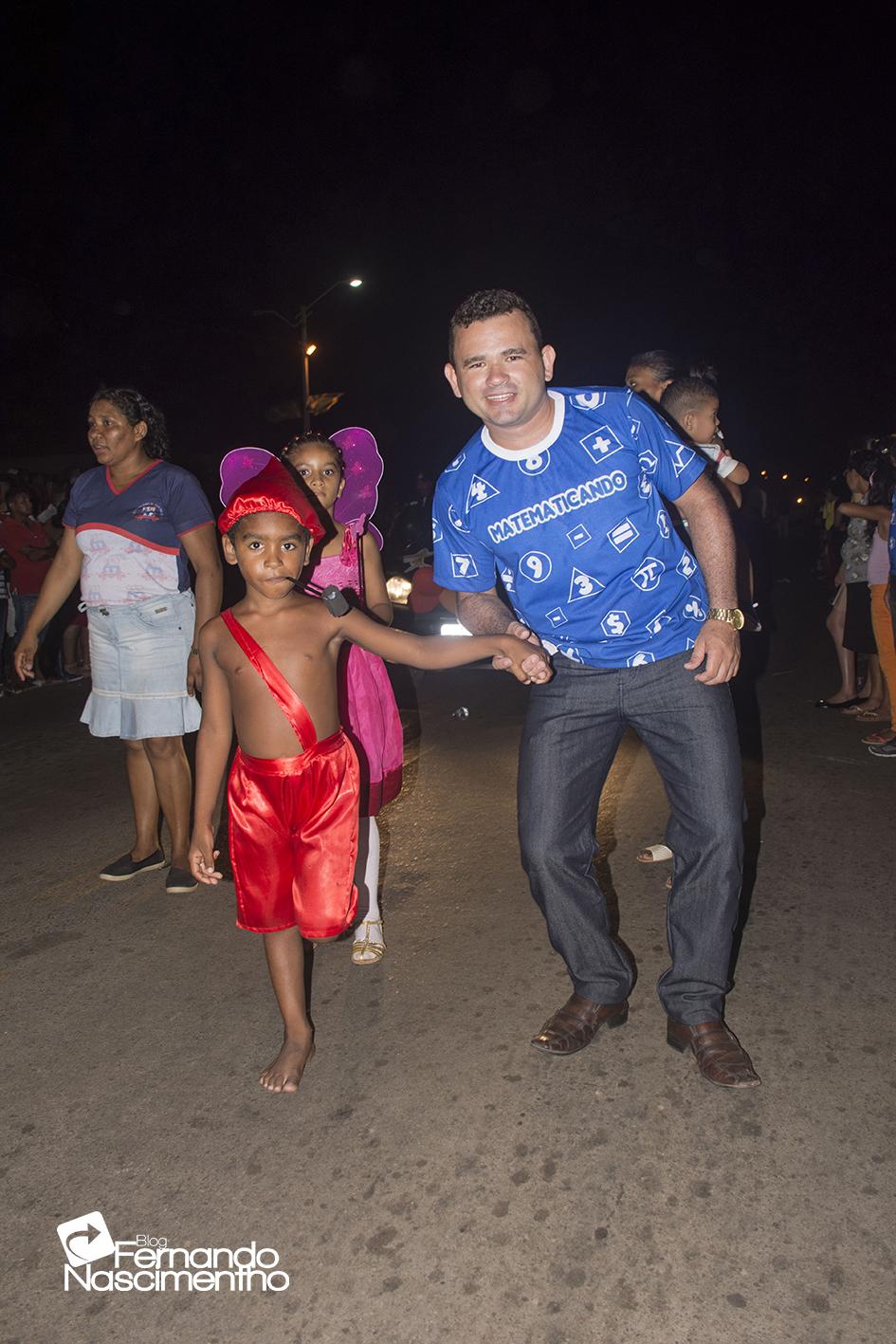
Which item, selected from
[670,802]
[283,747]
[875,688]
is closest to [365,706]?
[283,747]

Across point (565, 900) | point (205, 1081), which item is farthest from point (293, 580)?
point (205, 1081)

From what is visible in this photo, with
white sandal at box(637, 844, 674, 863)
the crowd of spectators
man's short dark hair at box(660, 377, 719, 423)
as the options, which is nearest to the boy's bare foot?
white sandal at box(637, 844, 674, 863)

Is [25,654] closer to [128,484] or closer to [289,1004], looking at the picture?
[128,484]

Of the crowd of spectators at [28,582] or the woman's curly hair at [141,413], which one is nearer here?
the woman's curly hair at [141,413]

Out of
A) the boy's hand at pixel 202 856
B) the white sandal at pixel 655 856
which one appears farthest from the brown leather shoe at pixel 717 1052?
the white sandal at pixel 655 856

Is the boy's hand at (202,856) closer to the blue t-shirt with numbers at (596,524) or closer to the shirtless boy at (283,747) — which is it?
the shirtless boy at (283,747)

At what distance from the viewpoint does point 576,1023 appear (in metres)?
3.14

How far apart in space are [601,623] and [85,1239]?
212cm

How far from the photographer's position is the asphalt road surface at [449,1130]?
220 cm

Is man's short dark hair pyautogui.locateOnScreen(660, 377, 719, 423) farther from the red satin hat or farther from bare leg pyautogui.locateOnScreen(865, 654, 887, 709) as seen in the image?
bare leg pyautogui.locateOnScreen(865, 654, 887, 709)

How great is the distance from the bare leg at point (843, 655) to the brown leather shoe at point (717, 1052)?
5.48m

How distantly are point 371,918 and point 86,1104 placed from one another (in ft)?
4.10

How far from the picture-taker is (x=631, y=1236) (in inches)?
92.4

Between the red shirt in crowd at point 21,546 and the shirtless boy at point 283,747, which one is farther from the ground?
the red shirt in crowd at point 21,546
